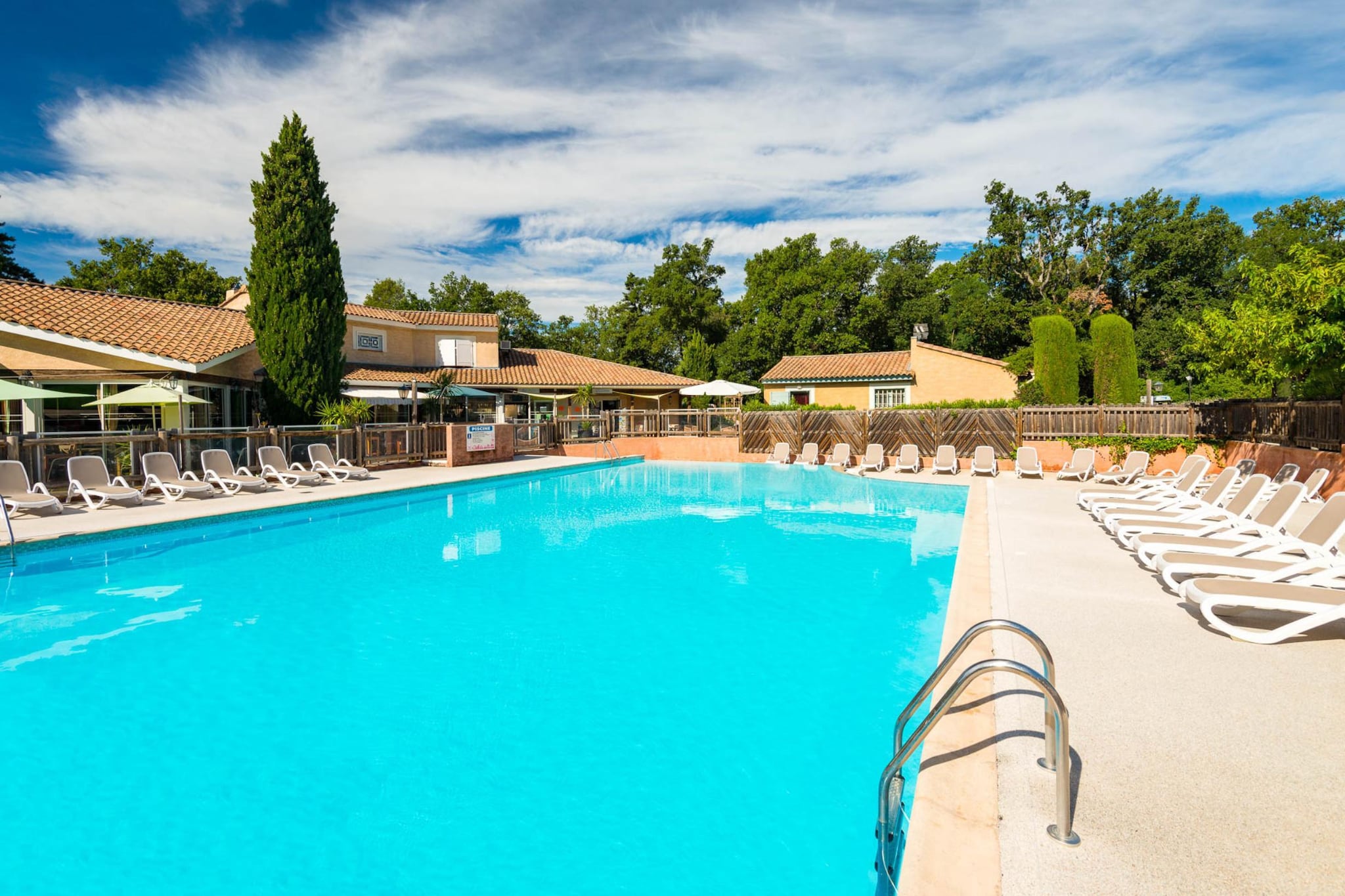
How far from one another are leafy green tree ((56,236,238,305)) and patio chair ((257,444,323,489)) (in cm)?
2940

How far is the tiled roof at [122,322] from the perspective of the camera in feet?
54.1

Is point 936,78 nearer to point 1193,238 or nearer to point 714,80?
point 714,80

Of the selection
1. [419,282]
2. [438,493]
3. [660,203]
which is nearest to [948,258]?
[660,203]

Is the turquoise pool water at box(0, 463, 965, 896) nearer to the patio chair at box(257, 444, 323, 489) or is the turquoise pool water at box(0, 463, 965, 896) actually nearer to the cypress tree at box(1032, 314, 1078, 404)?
the patio chair at box(257, 444, 323, 489)

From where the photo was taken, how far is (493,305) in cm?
5009

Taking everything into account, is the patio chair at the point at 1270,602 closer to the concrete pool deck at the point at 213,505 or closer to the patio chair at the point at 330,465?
the concrete pool deck at the point at 213,505

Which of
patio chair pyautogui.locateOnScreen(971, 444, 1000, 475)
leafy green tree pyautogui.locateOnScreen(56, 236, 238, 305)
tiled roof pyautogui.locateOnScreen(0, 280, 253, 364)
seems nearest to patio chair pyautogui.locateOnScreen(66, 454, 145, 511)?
tiled roof pyautogui.locateOnScreen(0, 280, 253, 364)

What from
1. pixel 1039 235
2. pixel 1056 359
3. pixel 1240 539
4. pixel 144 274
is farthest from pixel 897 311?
pixel 144 274

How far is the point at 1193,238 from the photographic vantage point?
1458 inches

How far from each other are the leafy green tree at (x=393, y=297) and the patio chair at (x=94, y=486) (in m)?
41.9

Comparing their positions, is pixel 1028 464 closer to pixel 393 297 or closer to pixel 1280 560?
pixel 1280 560

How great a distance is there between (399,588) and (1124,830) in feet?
24.5

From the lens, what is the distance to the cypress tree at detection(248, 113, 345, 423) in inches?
790

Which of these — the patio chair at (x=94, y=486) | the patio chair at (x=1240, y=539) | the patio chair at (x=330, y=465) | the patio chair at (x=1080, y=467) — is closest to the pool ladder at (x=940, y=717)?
the patio chair at (x=1240, y=539)
